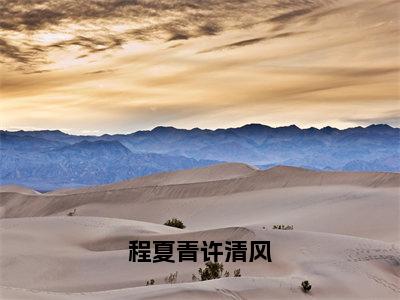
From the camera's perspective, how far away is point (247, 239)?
21.2 meters

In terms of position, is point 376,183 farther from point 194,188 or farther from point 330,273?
point 330,273

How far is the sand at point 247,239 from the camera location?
47.7ft

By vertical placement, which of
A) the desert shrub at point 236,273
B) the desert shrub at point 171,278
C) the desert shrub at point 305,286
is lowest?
the desert shrub at point 171,278

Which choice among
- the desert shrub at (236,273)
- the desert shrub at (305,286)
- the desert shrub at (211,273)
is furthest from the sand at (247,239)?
the desert shrub at (211,273)

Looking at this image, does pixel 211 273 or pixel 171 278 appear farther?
pixel 171 278

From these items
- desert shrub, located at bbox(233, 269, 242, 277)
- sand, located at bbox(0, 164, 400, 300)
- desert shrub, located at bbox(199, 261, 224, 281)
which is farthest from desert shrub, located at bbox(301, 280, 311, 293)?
desert shrub, located at bbox(199, 261, 224, 281)

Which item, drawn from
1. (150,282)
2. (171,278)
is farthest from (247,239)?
(150,282)

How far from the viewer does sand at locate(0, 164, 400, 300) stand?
14.5 metres

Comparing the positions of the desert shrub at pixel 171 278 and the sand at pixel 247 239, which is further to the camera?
the desert shrub at pixel 171 278

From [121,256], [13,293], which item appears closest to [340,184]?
[121,256]

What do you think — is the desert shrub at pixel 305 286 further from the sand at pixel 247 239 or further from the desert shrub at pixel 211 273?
the desert shrub at pixel 211 273

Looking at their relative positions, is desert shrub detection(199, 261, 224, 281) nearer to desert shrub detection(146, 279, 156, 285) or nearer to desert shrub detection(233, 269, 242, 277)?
desert shrub detection(233, 269, 242, 277)

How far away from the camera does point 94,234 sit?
82.9 feet

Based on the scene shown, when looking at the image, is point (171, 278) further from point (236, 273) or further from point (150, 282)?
point (236, 273)
